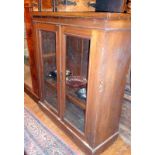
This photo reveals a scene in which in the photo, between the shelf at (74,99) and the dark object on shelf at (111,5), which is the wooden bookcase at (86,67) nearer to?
the shelf at (74,99)

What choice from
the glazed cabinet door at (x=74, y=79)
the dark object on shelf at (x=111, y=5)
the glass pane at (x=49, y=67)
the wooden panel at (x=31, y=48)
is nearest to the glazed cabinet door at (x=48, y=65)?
the glass pane at (x=49, y=67)

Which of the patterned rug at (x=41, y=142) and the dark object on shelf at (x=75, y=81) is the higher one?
the dark object on shelf at (x=75, y=81)

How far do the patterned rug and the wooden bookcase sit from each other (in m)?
0.15

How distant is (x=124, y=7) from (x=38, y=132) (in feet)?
5.28

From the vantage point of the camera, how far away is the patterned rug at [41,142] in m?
1.72

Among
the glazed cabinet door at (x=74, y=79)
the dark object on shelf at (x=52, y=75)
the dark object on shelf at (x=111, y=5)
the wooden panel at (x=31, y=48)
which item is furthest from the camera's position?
the wooden panel at (x=31, y=48)

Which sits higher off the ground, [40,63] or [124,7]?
[124,7]

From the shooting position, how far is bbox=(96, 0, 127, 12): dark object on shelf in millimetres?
1375

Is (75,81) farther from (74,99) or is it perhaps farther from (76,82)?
(74,99)

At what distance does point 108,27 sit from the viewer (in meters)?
1.14
